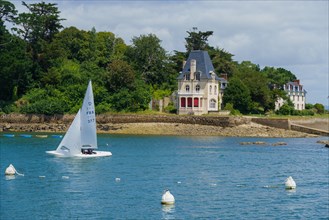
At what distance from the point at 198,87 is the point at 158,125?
11.4 meters

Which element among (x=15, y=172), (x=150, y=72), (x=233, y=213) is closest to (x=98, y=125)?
(x=150, y=72)

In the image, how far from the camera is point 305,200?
4234 centimetres

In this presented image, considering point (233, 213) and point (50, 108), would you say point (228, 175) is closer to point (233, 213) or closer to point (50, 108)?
point (233, 213)

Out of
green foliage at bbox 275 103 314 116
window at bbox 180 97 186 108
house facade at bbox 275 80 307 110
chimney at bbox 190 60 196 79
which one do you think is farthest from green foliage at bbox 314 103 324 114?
window at bbox 180 97 186 108

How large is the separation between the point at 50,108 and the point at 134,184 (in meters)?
59.8

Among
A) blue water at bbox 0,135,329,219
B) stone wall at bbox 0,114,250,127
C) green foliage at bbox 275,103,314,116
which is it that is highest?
green foliage at bbox 275,103,314,116

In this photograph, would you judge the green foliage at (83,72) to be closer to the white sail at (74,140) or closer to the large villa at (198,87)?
the large villa at (198,87)

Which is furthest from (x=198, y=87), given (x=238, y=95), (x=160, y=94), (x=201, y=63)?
(x=160, y=94)

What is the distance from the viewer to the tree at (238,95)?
109 metres

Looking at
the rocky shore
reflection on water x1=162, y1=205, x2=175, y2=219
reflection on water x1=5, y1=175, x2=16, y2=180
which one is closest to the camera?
reflection on water x1=162, y1=205, x2=175, y2=219

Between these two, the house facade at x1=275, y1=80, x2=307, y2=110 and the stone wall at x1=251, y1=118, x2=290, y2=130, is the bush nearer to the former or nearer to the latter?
the stone wall at x1=251, y1=118, x2=290, y2=130

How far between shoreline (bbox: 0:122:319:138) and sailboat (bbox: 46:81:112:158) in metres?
36.0

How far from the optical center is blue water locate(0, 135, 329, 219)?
3819 centimetres

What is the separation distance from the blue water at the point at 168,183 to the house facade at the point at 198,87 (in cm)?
2745
